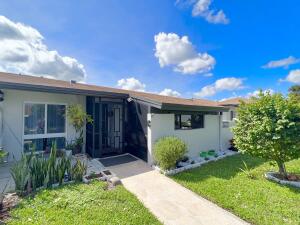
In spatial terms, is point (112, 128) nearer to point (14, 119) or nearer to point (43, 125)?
point (43, 125)

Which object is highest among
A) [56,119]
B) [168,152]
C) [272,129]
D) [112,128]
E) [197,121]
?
[56,119]

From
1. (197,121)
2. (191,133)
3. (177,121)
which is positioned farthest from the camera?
(197,121)

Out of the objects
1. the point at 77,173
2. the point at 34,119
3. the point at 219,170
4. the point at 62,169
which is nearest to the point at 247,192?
the point at 219,170

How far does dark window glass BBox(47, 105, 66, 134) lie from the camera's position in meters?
9.55

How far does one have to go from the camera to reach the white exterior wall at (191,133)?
853 centimetres

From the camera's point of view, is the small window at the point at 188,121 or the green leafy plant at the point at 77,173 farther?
the small window at the point at 188,121

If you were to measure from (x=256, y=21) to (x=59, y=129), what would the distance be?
1581 cm

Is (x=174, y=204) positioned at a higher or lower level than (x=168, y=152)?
lower

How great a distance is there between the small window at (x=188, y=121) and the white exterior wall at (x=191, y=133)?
0.30 metres

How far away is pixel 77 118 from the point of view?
30.8 ft

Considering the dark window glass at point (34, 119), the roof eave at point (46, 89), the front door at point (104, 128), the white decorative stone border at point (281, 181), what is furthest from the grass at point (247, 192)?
the dark window glass at point (34, 119)

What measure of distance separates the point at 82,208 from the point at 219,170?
626 cm

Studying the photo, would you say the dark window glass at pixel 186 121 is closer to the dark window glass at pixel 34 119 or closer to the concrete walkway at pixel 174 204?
the concrete walkway at pixel 174 204

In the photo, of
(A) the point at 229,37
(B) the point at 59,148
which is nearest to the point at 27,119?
(B) the point at 59,148
